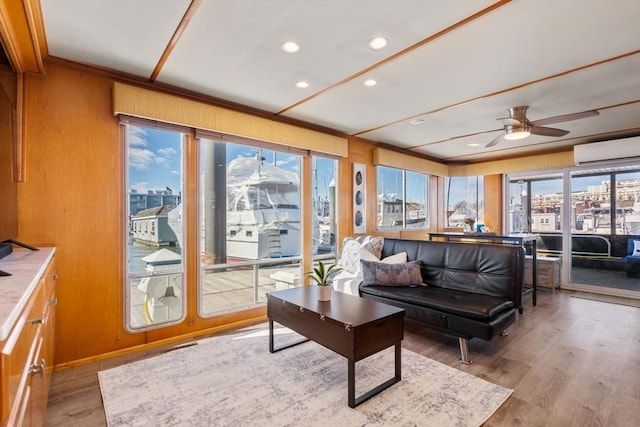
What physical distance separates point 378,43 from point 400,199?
3991 millimetres

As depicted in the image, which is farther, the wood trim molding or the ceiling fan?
the ceiling fan

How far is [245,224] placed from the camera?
12.8ft

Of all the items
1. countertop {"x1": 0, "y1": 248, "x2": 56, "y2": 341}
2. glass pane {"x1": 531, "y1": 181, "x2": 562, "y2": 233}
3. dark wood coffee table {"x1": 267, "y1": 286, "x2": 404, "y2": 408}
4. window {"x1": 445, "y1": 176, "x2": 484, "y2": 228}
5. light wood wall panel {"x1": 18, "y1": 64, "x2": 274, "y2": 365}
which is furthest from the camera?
window {"x1": 445, "y1": 176, "x2": 484, "y2": 228}

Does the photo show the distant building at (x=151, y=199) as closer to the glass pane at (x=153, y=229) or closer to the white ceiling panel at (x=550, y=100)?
the glass pane at (x=153, y=229)

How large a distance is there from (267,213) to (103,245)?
182cm

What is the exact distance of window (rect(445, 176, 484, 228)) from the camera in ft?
22.6

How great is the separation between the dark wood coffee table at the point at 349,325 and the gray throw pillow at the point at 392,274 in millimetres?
926

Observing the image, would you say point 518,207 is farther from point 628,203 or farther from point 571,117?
point 571,117

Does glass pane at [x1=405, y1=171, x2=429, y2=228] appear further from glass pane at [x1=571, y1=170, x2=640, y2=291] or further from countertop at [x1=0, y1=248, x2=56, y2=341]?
countertop at [x1=0, y1=248, x2=56, y2=341]

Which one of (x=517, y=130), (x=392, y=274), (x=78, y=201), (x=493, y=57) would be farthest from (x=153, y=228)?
(x=517, y=130)

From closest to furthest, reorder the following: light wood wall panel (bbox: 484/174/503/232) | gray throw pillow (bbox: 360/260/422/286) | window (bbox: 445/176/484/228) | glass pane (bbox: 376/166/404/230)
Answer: gray throw pillow (bbox: 360/260/422/286) < glass pane (bbox: 376/166/404/230) < light wood wall panel (bbox: 484/174/503/232) < window (bbox: 445/176/484/228)

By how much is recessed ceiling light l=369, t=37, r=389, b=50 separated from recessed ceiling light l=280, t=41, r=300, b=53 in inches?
21.7

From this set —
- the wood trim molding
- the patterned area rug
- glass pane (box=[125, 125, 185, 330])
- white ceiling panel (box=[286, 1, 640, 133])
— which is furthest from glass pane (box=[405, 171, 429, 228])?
the wood trim molding

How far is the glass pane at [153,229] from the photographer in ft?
9.91
